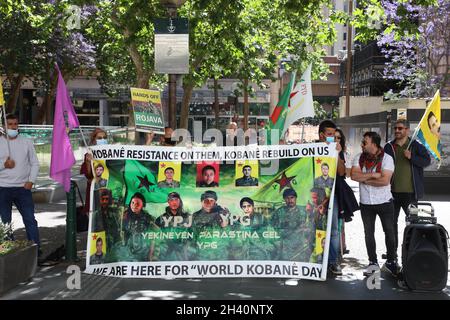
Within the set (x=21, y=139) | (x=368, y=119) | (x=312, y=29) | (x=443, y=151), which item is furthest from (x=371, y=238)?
(x=312, y=29)

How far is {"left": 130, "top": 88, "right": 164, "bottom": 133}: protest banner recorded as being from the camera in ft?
30.2

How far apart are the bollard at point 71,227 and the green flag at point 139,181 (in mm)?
1137

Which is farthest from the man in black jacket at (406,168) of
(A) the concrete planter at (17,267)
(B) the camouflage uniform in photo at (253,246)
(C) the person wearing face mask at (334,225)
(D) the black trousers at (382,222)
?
(A) the concrete planter at (17,267)

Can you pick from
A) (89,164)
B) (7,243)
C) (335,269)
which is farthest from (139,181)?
(335,269)

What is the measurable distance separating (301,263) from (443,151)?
1003 cm

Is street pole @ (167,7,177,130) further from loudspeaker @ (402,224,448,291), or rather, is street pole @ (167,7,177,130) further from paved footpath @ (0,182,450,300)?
loudspeaker @ (402,224,448,291)

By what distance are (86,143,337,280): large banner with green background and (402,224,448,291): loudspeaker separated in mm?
922

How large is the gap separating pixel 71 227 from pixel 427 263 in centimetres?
428

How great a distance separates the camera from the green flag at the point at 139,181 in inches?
274

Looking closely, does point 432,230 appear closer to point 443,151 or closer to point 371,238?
point 371,238

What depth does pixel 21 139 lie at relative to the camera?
7.83 m

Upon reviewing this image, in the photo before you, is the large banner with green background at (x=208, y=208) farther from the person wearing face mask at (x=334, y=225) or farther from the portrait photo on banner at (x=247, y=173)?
the person wearing face mask at (x=334, y=225)

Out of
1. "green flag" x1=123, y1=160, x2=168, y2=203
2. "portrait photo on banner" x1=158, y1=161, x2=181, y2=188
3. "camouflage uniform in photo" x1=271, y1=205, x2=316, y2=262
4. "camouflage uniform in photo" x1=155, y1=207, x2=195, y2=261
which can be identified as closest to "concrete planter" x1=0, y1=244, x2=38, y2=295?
"green flag" x1=123, y1=160, x2=168, y2=203

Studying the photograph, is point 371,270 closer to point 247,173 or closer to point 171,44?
point 247,173
